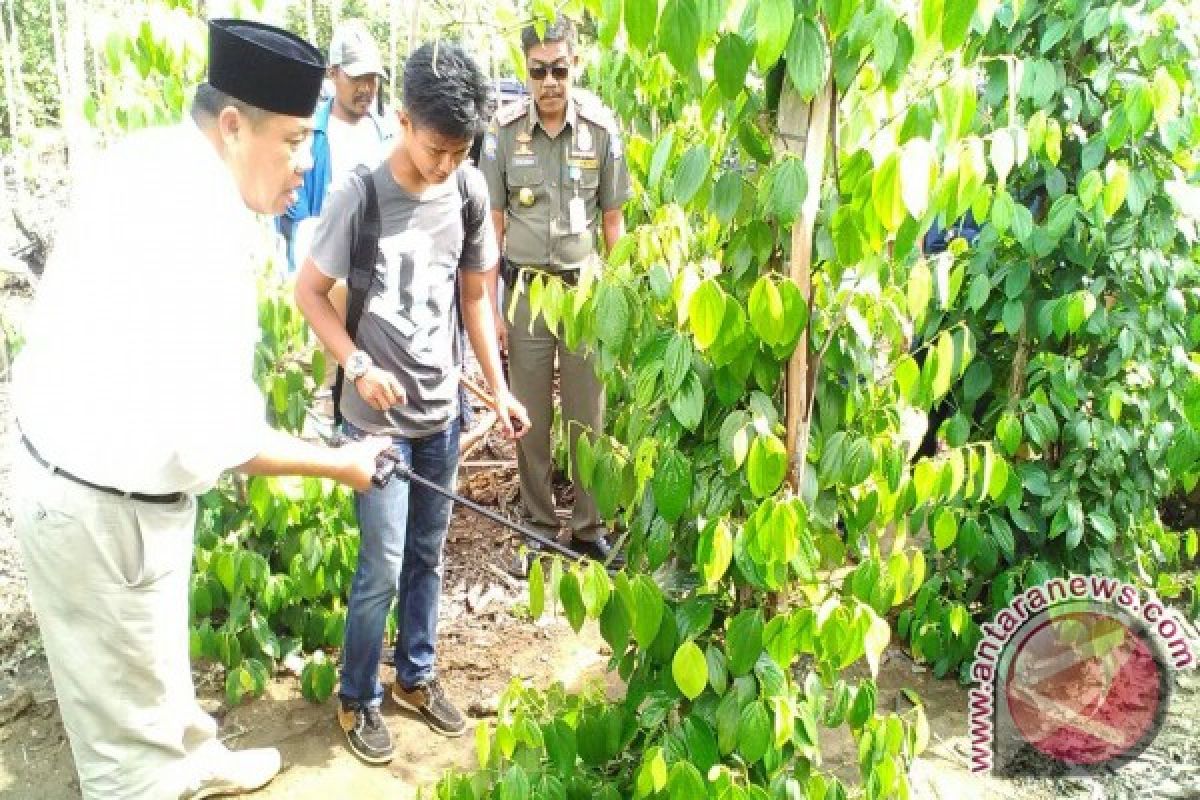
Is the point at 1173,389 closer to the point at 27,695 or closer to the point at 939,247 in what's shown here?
the point at 939,247

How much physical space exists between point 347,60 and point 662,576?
2600mm

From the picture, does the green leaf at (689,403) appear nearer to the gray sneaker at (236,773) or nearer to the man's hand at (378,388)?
the man's hand at (378,388)

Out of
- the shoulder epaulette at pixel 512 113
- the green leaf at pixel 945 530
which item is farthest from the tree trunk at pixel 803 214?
the shoulder epaulette at pixel 512 113

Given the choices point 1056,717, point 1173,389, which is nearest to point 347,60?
point 1173,389

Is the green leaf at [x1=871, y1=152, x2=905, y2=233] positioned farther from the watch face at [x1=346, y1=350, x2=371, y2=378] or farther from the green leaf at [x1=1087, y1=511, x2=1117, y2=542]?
the green leaf at [x1=1087, y1=511, x2=1117, y2=542]

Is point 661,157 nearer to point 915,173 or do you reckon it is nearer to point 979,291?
point 915,173

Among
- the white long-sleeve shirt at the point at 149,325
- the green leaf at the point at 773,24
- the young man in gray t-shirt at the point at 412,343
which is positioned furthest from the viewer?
the young man in gray t-shirt at the point at 412,343

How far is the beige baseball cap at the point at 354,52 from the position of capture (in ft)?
11.7

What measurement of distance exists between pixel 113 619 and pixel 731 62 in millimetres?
1488

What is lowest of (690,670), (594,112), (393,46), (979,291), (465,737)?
(465,737)

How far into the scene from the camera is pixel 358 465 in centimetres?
197

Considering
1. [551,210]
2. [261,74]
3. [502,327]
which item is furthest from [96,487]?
[551,210]

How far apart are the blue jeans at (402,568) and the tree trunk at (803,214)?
1047 millimetres

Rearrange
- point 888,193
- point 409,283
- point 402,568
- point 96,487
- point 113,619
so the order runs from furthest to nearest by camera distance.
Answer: point 402,568
point 409,283
point 113,619
point 96,487
point 888,193
